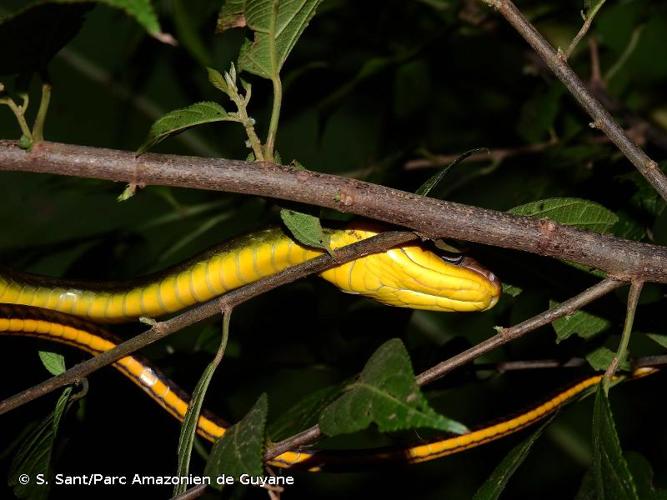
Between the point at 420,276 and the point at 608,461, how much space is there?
1.75 ft

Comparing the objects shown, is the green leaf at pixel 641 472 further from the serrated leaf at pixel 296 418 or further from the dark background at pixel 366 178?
the serrated leaf at pixel 296 418

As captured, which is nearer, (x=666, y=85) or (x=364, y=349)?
(x=364, y=349)

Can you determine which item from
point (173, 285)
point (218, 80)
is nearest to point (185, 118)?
point (218, 80)

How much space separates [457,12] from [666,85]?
128 cm

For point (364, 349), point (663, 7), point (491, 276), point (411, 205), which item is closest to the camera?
point (411, 205)

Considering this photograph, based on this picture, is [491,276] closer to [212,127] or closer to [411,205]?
[411,205]

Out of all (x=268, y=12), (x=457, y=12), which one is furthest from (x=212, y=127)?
(x=268, y=12)

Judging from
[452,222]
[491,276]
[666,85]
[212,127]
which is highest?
[212,127]

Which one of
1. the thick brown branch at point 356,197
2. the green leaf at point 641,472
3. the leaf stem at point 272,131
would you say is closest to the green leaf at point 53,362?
the thick brown branch at point 356,197

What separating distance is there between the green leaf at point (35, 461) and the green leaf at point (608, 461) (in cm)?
76

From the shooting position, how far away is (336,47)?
276cm

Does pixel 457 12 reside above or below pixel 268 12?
above

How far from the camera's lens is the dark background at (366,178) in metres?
1.67

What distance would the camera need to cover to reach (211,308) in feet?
3.30
